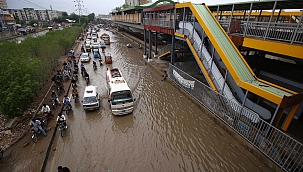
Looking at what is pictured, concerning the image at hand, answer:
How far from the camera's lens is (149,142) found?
9.29m

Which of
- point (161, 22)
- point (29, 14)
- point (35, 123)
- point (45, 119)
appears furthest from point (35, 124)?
point (29, 14)

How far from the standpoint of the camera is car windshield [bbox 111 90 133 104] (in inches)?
448

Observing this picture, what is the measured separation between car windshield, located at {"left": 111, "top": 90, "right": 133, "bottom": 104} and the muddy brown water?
127cm

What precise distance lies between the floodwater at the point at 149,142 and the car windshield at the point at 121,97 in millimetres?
1279

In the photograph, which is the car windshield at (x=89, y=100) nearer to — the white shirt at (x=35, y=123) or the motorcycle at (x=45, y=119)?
the motorcycle at (x=45, y=119)

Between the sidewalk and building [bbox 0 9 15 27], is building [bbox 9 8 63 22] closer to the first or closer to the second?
building [bbox 0 9 15 27]

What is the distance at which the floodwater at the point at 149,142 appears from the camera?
785 cm

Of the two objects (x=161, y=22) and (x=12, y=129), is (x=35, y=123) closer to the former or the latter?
(x=12, y=129)

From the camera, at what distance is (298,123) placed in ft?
31.7

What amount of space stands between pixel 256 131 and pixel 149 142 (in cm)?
570

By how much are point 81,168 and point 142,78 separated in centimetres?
1269

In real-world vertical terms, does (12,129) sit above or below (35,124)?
below

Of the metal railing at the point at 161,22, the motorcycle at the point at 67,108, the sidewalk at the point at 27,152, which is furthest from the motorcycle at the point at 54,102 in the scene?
the metal railing at the point at 161,22

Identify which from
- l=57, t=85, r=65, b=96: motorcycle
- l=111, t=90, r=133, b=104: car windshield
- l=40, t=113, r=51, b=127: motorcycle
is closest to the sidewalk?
l=40, t=113, r=51, b=127: motorcycle
